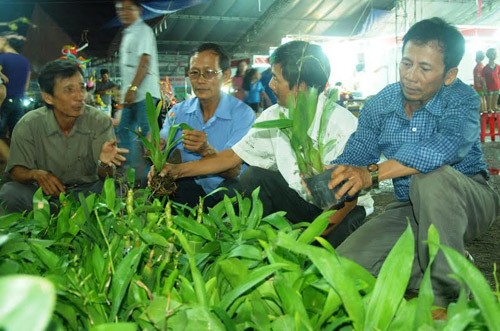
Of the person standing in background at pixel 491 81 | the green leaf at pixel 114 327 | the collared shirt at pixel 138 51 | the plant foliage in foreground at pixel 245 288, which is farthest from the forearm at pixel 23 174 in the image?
the person standing in background at pixel 491 81

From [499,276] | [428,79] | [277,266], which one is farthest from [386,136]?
[277,266]

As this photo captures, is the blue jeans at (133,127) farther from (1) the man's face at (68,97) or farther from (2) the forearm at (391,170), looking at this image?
(2) the forearm at (391,170)

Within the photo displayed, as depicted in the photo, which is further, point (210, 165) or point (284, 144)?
point (210, 165)

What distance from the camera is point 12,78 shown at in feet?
17.4

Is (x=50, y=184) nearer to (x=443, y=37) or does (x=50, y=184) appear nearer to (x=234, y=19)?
(x=443, y=37)

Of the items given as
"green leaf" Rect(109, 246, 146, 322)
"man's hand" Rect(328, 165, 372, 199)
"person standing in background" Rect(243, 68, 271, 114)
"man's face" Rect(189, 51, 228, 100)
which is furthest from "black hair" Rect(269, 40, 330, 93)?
"person standing in background" Rect(243, 68, 271, 114)

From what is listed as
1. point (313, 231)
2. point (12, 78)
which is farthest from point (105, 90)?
point (313, 231)

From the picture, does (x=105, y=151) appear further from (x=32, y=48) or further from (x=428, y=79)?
(x=32, y=48)

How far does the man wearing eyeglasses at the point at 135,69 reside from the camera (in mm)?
3820

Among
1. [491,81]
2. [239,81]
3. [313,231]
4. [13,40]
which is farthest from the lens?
[239,81]

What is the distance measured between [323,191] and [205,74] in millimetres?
1530

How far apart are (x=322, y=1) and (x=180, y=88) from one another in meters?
6.40

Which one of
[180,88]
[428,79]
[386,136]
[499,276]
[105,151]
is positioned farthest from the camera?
[180,88]

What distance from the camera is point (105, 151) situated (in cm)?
262
